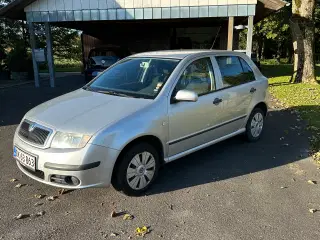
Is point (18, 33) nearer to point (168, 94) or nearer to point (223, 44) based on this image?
point (223, 44)

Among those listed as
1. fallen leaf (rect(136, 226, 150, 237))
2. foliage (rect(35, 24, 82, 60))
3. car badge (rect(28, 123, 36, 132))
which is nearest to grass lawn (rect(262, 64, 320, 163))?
fallen leaf (rect(136, 226, 150, 237))

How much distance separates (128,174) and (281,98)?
26.8ft

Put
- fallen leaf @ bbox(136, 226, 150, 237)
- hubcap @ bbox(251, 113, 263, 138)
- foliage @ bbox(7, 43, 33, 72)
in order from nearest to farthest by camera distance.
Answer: fallen leaf @ bbox(136, 226, 150, 237)
hubcap @ bbox(251, 113, 263, 138)
foliage @ bbox(7, 43, 33, 72)

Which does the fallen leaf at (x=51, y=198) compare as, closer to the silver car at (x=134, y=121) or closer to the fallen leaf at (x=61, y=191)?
the fallen leaf at (x=61, y=191)

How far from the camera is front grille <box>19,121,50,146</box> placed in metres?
3.53

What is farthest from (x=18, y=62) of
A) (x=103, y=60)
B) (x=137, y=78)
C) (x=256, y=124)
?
(x=256, y=124)

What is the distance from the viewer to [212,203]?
3740mm

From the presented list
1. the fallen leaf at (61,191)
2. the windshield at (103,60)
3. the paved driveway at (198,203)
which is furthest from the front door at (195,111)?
the windshield at (103,60)

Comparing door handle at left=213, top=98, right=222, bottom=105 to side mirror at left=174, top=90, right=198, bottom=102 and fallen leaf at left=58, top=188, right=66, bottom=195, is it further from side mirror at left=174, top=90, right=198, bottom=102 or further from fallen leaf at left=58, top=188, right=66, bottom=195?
fallen leaf at left=58, top=188, right=66, bottom=195

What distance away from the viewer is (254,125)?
232 inches

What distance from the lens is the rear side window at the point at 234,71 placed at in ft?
16.4

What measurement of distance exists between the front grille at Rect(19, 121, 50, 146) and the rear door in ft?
8.47

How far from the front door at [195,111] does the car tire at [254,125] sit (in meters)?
1.14

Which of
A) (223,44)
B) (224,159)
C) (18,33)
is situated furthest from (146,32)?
(224,159)
